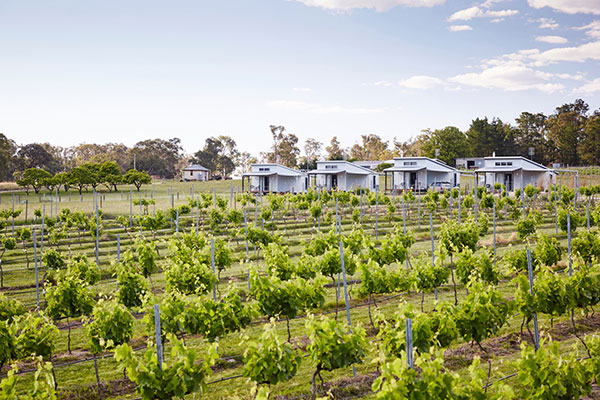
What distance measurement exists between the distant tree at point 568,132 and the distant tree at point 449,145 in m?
14.8

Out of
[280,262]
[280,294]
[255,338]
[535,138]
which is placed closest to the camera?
[280,294]

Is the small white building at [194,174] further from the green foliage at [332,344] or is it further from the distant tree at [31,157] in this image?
the green foliage at [332,344]

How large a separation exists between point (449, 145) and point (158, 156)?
164 ft

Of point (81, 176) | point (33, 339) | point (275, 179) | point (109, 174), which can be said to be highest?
point (109, 174)

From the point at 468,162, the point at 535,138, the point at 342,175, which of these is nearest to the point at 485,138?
the point at 468,162

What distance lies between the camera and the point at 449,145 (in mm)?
71812

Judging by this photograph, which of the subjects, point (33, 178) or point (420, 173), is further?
point (33, 178)

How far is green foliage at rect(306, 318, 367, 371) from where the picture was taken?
6.56 m

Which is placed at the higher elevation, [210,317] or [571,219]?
[571,219]

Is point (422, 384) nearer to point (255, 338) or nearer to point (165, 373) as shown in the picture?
point (165, 373)

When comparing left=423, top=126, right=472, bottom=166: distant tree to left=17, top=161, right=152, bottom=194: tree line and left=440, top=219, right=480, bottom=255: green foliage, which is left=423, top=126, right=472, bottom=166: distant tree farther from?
left=440, top=219, right=480, bottom=255: green foliage

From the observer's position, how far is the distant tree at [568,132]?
244ft

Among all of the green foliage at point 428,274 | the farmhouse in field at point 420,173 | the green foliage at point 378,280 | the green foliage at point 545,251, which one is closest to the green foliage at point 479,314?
the green foliage at point 378,280

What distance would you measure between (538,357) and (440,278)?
219 inches
